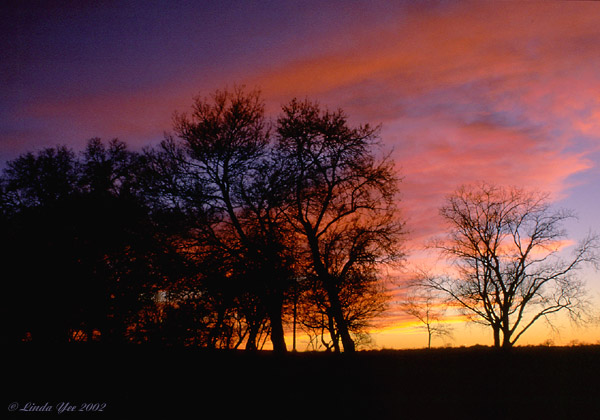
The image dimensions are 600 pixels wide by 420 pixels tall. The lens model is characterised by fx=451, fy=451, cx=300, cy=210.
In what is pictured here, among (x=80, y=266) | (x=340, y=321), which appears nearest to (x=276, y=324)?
(x=340, y=321)

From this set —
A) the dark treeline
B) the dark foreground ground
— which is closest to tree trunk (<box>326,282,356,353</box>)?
the dark treeline

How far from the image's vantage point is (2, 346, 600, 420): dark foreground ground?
10031 mm

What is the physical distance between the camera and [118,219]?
21.5 m

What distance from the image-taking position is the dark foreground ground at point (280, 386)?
32.9 ft

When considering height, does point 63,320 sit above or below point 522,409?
above

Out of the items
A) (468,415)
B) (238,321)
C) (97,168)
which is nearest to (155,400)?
(468,415)

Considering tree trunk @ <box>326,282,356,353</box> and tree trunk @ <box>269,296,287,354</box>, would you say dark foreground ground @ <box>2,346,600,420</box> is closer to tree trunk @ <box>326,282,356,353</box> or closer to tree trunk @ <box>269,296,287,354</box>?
tree trunk @ <box>269,296,287,354</box>

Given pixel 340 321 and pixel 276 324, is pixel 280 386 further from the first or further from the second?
pixel 340 321

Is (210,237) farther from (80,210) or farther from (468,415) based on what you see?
(468,415)

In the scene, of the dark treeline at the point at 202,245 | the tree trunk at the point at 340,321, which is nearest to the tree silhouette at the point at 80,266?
the dark treeline at the point at 202,245

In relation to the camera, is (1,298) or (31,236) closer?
(1,298)

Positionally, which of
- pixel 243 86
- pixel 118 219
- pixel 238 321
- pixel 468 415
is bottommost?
pixel 468 415

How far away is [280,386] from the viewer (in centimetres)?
1163

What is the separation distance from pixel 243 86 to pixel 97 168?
17.1 m
